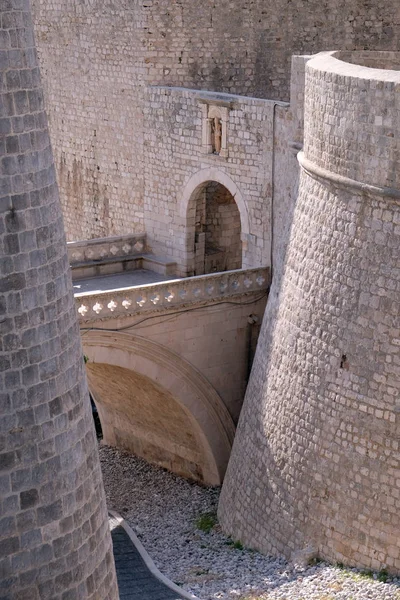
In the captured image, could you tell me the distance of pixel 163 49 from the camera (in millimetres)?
19266


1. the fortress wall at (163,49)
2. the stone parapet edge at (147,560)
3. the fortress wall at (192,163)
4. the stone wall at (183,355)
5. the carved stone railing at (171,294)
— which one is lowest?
the stone parapet edge at (147,560)

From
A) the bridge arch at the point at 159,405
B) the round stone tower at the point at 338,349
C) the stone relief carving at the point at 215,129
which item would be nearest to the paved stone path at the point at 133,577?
the round stone tower at the point at 338,349

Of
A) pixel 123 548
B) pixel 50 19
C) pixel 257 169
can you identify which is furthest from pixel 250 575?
pixel 50 19

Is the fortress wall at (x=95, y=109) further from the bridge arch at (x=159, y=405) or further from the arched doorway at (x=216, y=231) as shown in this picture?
the bridge arch at (x=159, y=405)

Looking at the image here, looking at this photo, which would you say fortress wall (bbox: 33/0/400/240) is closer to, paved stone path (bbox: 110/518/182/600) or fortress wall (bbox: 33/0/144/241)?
fortress wall (bbox: 33/0/144/241)

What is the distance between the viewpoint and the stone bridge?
55.5 ft

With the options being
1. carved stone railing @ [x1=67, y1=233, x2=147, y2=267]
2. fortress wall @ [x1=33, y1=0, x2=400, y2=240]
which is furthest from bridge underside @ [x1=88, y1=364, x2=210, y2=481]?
fortress wall @ [x1=33, y1=0, x2=400, y2=240]

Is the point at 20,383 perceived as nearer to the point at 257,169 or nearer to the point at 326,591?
the point at 326,591

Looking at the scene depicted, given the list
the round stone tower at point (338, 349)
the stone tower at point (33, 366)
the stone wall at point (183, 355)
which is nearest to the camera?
the stone tower at point (33, 366)

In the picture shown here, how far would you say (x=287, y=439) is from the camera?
48.3 feet

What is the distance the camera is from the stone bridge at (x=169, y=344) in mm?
16906

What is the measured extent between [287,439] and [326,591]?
6.48 ft

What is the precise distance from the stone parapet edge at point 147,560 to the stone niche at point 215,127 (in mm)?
5425

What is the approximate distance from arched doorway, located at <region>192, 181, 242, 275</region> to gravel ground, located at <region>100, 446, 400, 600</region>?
3.37 m
